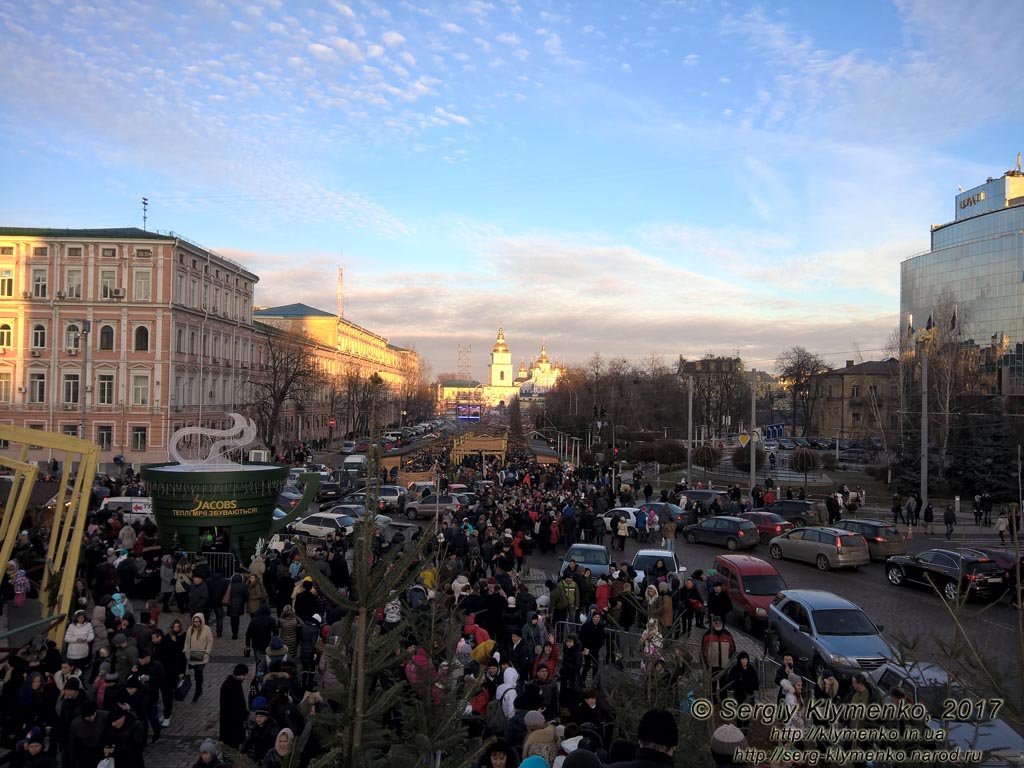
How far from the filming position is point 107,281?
4697cm

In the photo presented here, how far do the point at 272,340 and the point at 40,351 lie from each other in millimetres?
21666

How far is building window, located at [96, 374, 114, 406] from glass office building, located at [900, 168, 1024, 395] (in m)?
62.6

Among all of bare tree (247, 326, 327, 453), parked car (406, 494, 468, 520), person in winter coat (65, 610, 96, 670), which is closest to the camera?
person in winter coat (65, 610, 96, 670)

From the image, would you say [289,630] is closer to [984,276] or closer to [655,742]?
[655,742]

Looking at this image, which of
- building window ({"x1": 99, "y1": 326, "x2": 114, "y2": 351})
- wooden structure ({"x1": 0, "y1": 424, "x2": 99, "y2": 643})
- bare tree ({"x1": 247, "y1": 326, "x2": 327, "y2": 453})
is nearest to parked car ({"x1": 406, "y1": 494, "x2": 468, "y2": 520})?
wooden structure ({"x1": 0, "y1": 424, "x2": 99, "y2": 643})

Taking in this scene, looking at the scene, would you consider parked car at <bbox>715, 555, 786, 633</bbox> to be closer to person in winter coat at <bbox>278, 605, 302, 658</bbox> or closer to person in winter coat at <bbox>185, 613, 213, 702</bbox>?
person in winter coat at <bbox>278, 605, 302, 658</bbox>

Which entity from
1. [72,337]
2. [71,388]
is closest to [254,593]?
[71,388]

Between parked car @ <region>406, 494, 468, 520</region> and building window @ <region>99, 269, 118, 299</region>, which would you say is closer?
parked car @ <region>406, 494, 468, 520</region>

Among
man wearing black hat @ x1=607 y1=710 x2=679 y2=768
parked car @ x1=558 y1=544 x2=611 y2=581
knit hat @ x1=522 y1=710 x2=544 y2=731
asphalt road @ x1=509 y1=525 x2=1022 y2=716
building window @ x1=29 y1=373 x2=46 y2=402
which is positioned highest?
building window @ x1=29 y1=373 x2=46 y2=402

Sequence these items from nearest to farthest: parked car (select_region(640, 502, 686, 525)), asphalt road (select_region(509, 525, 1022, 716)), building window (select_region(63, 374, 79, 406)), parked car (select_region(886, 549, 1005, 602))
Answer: asphalt road (select_region(509, 525, 1022, 716))
parked car (select_region(886, 549, 1005, 602))
parked car (select_region(640, 502, 686, 525))
building window (select_region(63, 374, 79, 406))

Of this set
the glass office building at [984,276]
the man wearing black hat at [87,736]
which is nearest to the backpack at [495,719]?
the man wearing black hat at [87,736]

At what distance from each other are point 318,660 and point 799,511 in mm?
22850

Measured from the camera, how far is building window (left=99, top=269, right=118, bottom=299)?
46.9 meters

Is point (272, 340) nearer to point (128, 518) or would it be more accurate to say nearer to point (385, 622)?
point (128, 518)
